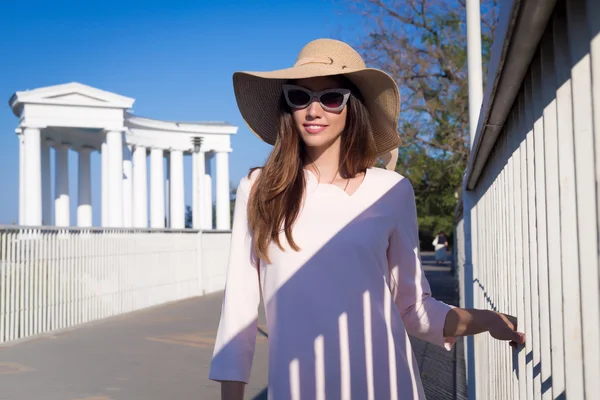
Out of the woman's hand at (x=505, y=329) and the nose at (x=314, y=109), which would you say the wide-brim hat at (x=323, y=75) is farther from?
the woman's hand at (x=505, y=329)

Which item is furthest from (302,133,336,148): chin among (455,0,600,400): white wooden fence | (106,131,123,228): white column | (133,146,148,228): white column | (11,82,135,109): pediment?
(133,146,148,228): white column

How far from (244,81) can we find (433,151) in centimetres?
1777

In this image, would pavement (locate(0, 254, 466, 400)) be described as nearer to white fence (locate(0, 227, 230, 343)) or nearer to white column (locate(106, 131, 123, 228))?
white fence (locate(0, 227, 230, 343))

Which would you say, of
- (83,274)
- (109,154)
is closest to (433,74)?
(83,274)

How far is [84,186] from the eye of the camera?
44.9 m

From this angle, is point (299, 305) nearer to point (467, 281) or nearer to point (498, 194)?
point (498, 194)

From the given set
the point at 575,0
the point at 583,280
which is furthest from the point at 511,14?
the point at 583,280

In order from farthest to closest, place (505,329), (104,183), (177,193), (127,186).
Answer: (177,193) → (127,186) → (104,183) → (505,329)

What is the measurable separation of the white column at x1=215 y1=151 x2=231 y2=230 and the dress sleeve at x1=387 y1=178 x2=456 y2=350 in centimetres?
4546

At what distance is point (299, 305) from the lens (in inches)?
101

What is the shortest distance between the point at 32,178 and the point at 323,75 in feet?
120

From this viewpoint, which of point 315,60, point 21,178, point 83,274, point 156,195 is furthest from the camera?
point 156,195

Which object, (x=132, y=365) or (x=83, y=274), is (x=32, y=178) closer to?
(x=83, y=274)

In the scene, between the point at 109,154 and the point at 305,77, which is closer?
the point at 305,77
